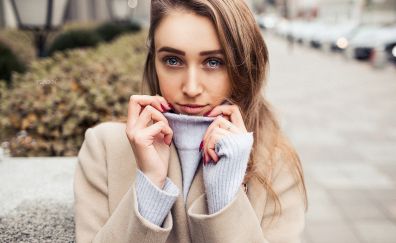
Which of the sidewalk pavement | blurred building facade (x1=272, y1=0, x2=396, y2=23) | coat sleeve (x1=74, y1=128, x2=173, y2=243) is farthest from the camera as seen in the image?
blurred building facade (x1=272, y1=0, x2=396, y2=23)

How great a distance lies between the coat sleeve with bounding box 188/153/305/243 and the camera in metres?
1.28

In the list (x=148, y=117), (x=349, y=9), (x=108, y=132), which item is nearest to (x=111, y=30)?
(x=108, y=132)

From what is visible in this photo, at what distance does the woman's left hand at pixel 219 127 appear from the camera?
1334 mm

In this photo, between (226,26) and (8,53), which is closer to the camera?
(226,26)

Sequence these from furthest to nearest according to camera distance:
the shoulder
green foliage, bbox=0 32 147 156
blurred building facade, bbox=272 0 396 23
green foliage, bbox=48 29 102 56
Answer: blurred building facade, bbox=272 0 396 23 < green foliage, bbox=48 29 102 56 < green foliage, bbox=0 32 147 156 < the shoulder

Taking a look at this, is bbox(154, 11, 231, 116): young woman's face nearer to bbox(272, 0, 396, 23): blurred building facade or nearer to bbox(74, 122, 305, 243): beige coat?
bbox(74, 122, 305, 243): beige coat

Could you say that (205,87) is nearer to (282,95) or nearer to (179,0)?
(179,0)

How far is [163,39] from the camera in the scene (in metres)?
1.37

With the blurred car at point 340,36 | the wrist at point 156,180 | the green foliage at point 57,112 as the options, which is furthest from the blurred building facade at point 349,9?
the wrist at point 156,180

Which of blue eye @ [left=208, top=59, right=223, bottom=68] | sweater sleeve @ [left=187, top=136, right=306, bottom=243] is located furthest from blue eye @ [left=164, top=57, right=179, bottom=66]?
sweater sleeve @ [left=187, top=136, right=306, bottom=243]

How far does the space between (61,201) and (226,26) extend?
105 centimetres

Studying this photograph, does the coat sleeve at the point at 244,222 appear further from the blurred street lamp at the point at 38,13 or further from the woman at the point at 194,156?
the blurred street lamp at the point at 38,13

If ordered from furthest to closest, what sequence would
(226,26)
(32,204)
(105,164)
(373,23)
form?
(373,23), (32,204), (105,164), (226,26)

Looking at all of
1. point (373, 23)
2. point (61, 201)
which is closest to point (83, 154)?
point (61, 201)
